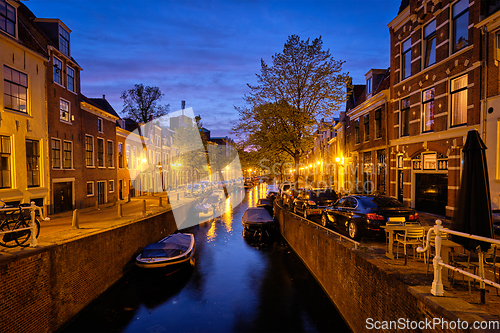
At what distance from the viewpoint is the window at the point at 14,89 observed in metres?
14.7

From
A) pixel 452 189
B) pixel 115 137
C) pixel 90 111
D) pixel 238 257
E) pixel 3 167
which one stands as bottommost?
pixel 238 257

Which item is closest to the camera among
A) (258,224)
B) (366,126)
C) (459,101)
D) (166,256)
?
(166,256)

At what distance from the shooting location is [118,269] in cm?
1315

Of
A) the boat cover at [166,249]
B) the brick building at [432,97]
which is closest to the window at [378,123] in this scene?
the brick building at [432,97]

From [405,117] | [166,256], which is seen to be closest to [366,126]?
[405,117]

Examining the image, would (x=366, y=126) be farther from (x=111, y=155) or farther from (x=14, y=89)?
(x=14, y=89)

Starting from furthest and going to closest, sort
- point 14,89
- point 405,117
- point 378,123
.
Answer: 1. point 378,123
2. point 405,117
3. point 14,89

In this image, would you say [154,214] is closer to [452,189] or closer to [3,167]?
[3,167]

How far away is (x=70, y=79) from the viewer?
68.4 feet

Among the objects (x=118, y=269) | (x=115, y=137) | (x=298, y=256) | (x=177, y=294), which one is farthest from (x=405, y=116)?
(x=115, y=137)

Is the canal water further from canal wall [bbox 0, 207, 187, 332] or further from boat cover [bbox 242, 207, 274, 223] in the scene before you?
boat cover [bbox 242, 207, 274, 223]

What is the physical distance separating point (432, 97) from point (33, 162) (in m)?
24.3

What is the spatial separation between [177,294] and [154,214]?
8.30 meters

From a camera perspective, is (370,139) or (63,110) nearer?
(63,110)
